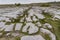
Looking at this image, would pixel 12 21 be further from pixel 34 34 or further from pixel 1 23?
pixel 34 34

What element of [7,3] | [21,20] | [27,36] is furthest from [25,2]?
[27,36]

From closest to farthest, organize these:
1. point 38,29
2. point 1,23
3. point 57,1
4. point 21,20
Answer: point 38,29 < point 1,23 < point 21,20 < point 57,1

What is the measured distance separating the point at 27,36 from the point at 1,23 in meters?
0.33

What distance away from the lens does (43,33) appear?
1069mm

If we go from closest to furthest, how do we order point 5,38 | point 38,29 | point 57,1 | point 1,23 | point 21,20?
point 5,38, point 38,29, point 1,23, point 21,20, point 57,1

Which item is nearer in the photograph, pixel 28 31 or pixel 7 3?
pixel 28 31

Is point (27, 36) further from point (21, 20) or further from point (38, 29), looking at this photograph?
point (21, 20)

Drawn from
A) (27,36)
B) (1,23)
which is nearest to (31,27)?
(27,36)

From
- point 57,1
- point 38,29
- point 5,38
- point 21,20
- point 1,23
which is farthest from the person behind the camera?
point 57,1

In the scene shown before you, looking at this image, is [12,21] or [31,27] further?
[12,21]

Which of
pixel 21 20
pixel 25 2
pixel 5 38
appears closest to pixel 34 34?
pixel 5 38

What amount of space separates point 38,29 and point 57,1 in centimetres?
144

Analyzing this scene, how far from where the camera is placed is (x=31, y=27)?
117cm

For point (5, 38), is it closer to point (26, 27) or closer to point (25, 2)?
point (26, 27)
